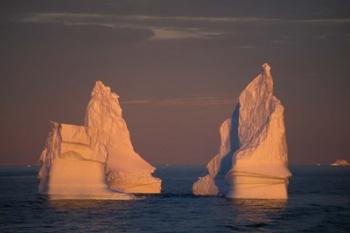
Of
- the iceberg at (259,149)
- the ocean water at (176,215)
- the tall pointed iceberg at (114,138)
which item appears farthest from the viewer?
the tall pointed iceberg at (114,138)

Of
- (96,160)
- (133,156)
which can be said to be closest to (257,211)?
(96,160)

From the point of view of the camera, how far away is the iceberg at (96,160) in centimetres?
5484

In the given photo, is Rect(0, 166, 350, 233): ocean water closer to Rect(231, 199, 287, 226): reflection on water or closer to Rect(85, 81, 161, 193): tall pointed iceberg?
Rect(231, 199, 287, 226): reflection on water

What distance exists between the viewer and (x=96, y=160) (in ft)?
182

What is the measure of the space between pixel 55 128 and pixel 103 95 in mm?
7699

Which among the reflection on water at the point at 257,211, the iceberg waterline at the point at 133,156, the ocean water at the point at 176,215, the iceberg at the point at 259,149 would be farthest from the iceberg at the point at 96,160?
the reflection on water at the point at 257,211

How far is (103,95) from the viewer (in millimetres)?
65125

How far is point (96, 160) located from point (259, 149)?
11666 mm

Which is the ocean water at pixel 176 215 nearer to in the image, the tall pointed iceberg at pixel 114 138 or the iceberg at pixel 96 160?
the iceberg at pixel 96 160

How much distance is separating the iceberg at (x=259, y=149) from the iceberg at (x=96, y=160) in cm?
788

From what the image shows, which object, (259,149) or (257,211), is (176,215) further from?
(259,149)

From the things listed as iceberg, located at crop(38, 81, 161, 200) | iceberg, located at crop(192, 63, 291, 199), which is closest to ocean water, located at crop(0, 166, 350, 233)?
iceberg, located at crop(192, 63, 291, 199)

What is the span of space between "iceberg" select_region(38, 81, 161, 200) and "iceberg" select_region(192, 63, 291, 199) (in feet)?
25.9

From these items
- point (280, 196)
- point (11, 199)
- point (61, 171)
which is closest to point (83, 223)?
point (61, 171)
